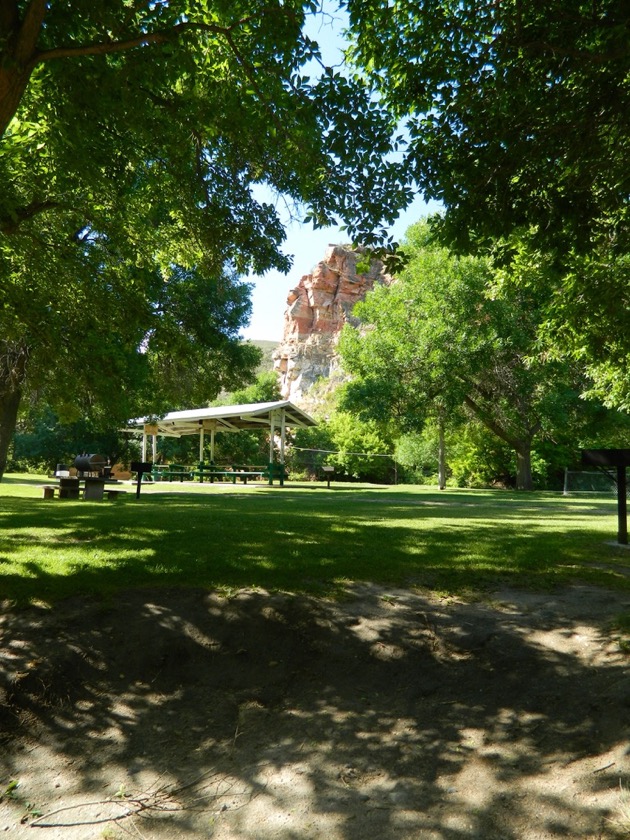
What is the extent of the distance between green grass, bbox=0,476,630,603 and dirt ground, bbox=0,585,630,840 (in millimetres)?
453

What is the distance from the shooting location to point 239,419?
3056 cm

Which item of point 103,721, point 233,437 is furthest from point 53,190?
point 233,437

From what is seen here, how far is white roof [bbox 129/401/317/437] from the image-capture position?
28172 millimetres

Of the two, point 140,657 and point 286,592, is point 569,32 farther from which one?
point 140,657

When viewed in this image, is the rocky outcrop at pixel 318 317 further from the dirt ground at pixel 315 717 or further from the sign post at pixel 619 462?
the dirt ground at pixel 315 717

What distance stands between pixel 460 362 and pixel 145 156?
17301 millimetres

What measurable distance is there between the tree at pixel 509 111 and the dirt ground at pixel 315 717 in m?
3.91

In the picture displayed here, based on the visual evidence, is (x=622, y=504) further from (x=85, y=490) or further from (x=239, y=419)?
(x=239, y=419)

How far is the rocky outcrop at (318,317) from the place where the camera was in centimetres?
9556

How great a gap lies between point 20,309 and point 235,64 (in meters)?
4.04

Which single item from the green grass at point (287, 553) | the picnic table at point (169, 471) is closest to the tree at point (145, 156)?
the green grass at point (287, 553)

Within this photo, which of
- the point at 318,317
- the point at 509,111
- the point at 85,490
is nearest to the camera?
the point at 509,111

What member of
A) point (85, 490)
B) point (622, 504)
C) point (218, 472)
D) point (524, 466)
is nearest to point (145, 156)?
point (622, 504)

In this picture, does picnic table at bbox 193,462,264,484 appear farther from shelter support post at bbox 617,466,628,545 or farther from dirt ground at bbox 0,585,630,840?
dirt ground at bbox 0,585,630,840
